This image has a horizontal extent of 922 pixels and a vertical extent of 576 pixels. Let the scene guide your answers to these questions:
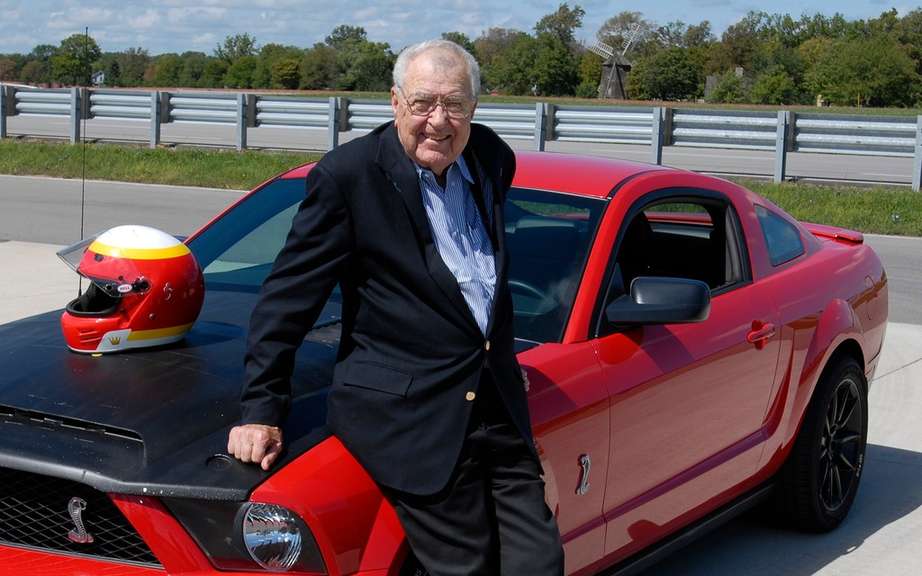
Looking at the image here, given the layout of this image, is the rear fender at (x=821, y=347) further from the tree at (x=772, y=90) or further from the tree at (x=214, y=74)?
the tree at (x=772, y=90)

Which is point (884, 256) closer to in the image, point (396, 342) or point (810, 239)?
point (810, 239)

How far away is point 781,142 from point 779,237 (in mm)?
13146

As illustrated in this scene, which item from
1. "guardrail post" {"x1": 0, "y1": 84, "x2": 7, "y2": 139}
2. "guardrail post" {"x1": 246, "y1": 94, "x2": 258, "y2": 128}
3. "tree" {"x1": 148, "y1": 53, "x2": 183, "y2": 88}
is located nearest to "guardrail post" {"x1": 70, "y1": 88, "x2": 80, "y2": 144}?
"guardrail post" {"x1": 0, "y1": 84, "x2": 7, "y2": 139}

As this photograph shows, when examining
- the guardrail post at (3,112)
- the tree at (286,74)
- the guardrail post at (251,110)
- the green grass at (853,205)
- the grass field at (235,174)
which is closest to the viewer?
the green grass at (853,205)

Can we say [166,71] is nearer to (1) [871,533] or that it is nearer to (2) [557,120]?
(2) [557,120]

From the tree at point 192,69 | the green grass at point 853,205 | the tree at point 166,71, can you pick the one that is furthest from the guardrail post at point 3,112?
the tree at point 192,69

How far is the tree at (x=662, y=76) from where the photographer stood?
230ft

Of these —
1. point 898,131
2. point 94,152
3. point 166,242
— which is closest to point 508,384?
point 166,242

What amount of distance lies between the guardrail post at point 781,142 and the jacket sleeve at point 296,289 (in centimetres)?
1560

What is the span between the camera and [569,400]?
368cm

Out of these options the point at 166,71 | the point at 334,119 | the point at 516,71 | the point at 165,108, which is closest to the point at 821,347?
the point at 334,119

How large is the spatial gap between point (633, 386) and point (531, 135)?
16.6m

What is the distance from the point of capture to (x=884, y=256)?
12969mm

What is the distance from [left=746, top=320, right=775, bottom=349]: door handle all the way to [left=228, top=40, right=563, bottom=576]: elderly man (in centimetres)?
181
